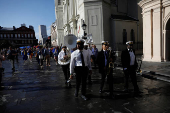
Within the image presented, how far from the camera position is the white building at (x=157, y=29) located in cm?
1179

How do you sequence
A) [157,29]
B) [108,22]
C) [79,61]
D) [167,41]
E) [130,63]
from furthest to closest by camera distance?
[108,22]
[157,29]
[167,41]
[130,63]
[79,61]

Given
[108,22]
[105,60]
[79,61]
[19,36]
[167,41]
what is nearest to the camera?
[79,61]

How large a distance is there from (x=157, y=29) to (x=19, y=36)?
92.3 metres

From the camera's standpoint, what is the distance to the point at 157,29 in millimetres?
12312

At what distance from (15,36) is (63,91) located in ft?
312

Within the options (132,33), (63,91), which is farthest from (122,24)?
(63,91)

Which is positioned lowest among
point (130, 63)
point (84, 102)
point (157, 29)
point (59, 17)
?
point (84, 102)

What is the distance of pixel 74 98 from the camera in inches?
190

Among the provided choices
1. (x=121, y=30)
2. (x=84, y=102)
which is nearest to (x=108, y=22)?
(x=121, y=30)

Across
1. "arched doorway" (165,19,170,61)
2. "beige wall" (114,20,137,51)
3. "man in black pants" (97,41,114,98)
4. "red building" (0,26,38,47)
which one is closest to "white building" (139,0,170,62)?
"arched doorway" (165,19,170,61)

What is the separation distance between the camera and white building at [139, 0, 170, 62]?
38.7ft

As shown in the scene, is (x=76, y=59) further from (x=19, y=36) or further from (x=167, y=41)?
(x=19, y=36)

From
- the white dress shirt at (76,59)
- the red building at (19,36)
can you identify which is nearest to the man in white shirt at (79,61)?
the white dress shirt at (76,59)

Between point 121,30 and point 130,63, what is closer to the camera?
point 130,63
